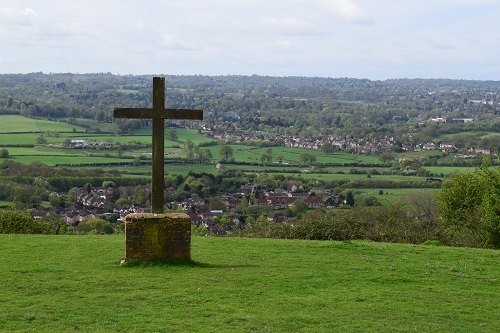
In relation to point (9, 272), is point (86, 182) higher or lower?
lower

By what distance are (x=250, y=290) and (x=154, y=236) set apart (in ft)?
7.10

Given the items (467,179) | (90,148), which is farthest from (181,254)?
(90,148)

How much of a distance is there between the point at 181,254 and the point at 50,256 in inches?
92.2

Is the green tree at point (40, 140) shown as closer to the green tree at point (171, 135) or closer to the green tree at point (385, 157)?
the green tree at point (171, 135)

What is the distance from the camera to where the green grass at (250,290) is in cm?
735

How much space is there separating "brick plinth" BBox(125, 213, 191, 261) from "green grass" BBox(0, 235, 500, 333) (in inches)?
10.2

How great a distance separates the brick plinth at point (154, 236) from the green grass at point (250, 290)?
10.2 inches

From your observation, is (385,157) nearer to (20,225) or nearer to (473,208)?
(473,208)

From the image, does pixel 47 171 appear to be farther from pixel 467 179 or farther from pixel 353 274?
pixel 353 274

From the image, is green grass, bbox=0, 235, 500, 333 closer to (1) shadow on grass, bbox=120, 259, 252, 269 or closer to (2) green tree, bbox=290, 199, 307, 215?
(1) shadow on grass, bbox=120, 259, 252, 269

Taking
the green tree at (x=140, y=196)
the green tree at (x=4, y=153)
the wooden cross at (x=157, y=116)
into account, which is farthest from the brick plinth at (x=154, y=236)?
the green tree at (x=4, y=153)

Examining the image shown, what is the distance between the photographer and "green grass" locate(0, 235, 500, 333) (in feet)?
24.1

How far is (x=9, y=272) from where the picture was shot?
9.61 m

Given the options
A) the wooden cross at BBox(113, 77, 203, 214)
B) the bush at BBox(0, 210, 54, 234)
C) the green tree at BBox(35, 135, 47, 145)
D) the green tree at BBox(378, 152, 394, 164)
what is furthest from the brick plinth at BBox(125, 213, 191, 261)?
the green tree at BBox(378, 152, 394, 164)
